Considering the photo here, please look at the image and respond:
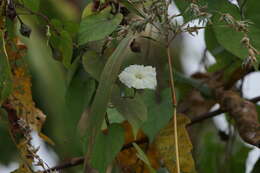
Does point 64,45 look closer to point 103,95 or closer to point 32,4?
point 32,4

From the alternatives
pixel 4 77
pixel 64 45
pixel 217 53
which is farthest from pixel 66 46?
pixel 217 53

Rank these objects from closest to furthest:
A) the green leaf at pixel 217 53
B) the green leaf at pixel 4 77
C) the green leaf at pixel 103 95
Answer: the green leaf at pixel 103 95 < the green leaf at pixel 4 77 < the green leaf at pixel 217 53

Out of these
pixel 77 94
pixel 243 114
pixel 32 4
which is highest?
pixel 32 4

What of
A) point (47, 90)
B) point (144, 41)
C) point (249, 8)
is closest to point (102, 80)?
point (249, 8)

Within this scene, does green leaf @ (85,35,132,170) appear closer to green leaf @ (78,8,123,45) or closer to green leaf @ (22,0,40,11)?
green leaf @ (78,8,123,45)

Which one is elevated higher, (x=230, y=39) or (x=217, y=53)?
(x=230, y=39)

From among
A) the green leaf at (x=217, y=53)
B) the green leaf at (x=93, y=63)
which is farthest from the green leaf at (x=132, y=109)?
the green leaf at (x=217, y=53)

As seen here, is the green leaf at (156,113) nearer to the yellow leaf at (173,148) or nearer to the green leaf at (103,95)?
the yellow leaf at (173,148)
